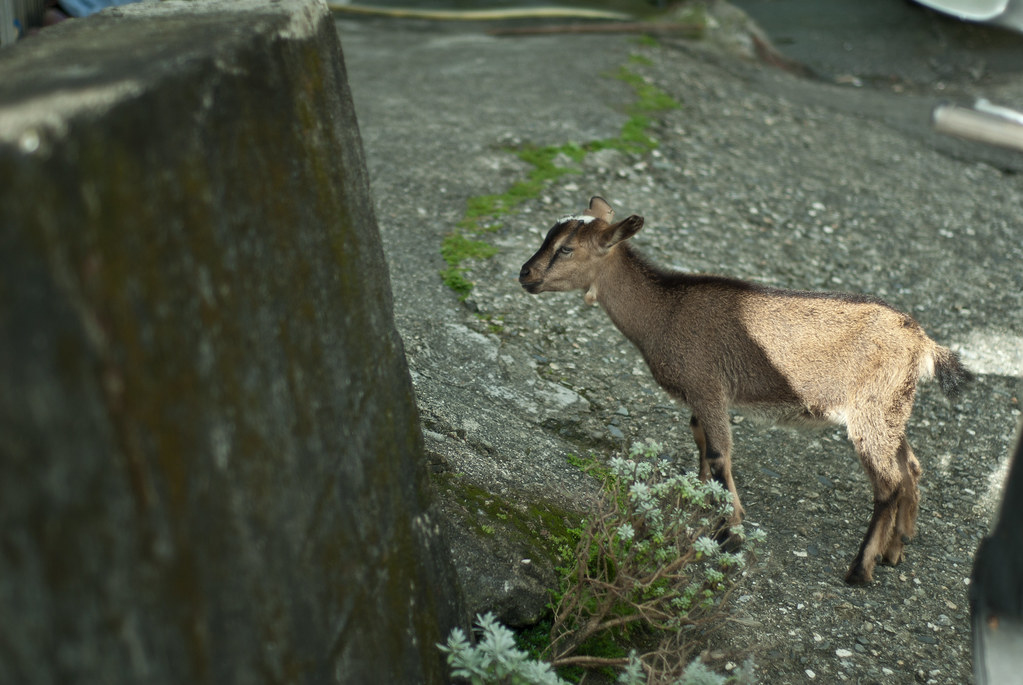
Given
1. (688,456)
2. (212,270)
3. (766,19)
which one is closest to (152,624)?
(212,270)

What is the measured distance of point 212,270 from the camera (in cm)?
183

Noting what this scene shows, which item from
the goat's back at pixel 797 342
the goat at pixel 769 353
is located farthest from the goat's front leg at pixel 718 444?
the goat's back at pixel 797 342

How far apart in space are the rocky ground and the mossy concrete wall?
3.96 ft

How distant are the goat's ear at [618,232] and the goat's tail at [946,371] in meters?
1.52

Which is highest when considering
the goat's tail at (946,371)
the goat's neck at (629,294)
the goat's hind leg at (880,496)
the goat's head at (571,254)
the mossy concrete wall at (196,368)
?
the mossy concrete wall at (196,368)

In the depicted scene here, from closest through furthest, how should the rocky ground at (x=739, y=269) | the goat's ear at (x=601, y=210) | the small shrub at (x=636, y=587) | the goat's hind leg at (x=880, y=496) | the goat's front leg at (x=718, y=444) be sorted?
the small shrub at (x=636, y=587) < the rocky ground at (x=739, y=269) < the goat's hind leg at (x=880, y=496) < the goat's front leg at (x=718, y=444) < the goat's ear at (x=601, y=210)

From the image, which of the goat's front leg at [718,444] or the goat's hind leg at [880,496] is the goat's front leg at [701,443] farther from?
the goat's hind leg at [880,496]

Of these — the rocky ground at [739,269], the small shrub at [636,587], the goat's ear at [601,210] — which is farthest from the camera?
the goat's ear at [601,210]

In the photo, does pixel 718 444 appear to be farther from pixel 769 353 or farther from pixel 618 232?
pixel 618 232

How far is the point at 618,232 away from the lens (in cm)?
482

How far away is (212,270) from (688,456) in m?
3.70

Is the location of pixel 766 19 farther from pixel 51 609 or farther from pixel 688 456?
pixel 51 609

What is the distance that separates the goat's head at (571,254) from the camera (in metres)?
4.89

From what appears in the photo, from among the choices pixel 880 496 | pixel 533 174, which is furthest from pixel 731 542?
pixel 533 174
